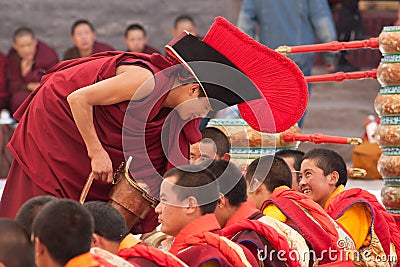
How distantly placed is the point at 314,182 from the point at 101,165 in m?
1.18

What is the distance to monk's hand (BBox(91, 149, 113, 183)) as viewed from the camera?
3797 mm

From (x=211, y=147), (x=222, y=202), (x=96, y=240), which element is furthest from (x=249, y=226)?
(x=211, y=147)

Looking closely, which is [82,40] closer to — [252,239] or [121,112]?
[121,112]

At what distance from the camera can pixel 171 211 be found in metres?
3.40

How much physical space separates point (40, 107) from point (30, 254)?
133cm

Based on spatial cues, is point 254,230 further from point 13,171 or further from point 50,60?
point 50,60

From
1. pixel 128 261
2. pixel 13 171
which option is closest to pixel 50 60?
pixel 13 171

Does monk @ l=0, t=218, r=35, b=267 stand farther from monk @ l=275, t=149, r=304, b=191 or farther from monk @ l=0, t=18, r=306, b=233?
monk @ l=275, t=149, r=304, b=191

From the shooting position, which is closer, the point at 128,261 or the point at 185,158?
the point at 128,261

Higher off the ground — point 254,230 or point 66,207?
point 66,207

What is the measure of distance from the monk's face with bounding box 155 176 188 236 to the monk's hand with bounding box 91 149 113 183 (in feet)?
1.39

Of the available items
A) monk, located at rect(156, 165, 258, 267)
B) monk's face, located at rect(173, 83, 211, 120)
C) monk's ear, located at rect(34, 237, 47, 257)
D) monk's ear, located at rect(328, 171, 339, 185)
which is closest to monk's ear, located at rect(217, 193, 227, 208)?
monk, located at rect(156, 165, 258, 267)

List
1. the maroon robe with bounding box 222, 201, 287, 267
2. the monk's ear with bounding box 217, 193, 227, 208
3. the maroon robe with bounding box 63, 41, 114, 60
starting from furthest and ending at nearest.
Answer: the maroon robe with bounding box 63, 41, 114, 60, the monk's ear with bounding box 217, 193, 227, 208, the maroon robe with bounding box 222, 201, 287, 267

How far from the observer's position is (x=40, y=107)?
396 centimetres
